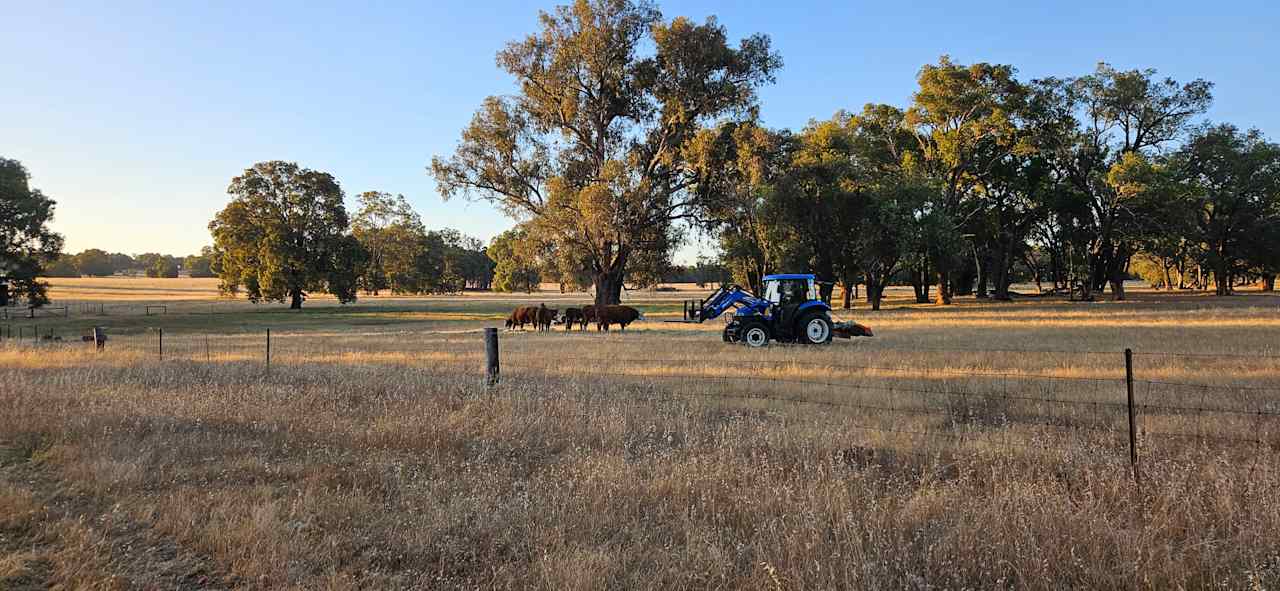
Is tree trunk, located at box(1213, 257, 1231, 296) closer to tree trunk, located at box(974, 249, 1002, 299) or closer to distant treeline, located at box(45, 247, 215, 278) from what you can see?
tree trunk, located at box(974, 249, 1002, 299)

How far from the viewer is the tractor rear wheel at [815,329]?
64.5 ft

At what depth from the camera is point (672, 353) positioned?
16594mm

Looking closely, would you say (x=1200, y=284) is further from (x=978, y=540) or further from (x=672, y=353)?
(x=978, y=540)

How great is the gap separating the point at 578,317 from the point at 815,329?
1371 centimetres

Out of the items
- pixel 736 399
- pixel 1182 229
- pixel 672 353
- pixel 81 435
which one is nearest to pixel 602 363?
pixel 672 353

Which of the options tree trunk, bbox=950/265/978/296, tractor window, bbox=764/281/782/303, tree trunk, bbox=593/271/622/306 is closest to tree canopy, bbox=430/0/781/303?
tree trunk, bbox=593/271/622/306

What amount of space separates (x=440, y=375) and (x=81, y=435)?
5.13 meters

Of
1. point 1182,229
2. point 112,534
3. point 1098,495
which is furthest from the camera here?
point 1182,229

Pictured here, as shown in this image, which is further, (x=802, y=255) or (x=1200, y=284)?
(x=1200, y=284)

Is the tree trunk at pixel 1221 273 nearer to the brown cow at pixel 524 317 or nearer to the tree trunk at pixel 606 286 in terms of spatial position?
the tree trunk at pixel 606 286

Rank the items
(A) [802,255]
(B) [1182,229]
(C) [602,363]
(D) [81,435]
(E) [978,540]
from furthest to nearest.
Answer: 1. (B) [1182,229]
2. (A) [802,255]
3. (C) [602,363]
4. (D) [81,435]
5. (E) [978,540]

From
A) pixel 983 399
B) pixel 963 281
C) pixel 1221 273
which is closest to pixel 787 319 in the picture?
pixel 983 399

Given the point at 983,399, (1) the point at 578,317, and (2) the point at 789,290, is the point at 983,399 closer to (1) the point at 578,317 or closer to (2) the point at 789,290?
(2) the point at 789,290

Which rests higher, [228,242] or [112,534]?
[228,242]
